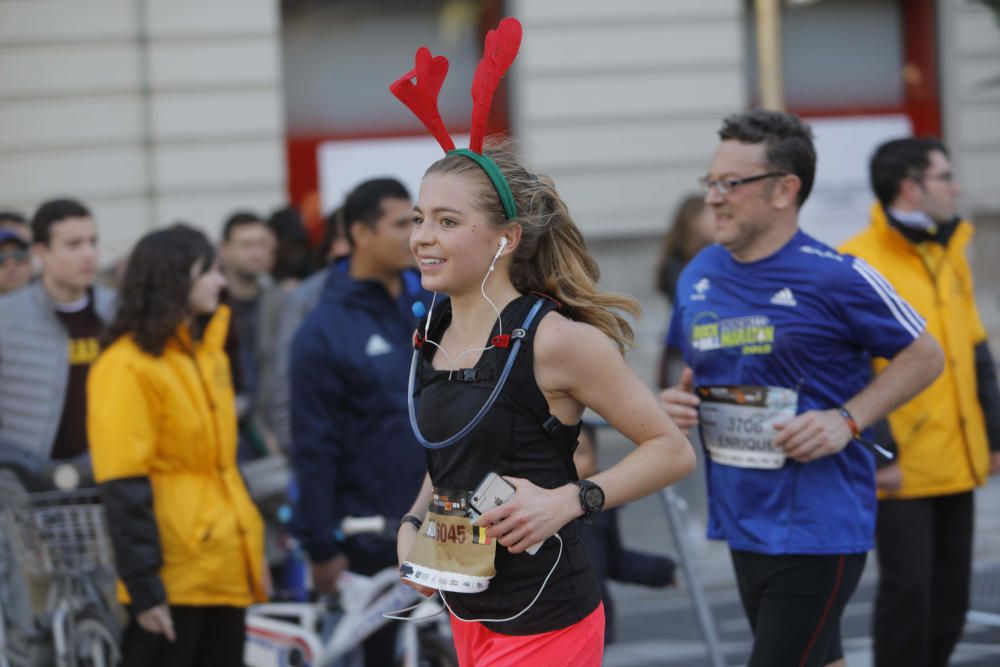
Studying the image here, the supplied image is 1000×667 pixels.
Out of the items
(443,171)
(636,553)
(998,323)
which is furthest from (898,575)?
(998,323)

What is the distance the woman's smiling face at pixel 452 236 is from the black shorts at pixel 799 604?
4.94 ft

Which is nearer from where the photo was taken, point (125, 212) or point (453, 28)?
point (125, 212)

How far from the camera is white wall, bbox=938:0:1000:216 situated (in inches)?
589

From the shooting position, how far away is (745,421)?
4.35 meters

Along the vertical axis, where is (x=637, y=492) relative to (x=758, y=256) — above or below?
below

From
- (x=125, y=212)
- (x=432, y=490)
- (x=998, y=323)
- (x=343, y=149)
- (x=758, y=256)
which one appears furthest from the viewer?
(x=998, y=323)

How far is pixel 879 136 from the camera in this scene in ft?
49.6

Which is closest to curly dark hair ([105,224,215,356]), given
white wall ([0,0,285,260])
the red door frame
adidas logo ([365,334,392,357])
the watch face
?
adidas logo ([365,334,392,357])

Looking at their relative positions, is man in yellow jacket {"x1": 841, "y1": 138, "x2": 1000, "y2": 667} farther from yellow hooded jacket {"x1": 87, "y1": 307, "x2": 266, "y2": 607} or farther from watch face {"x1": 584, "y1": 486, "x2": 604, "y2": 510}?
watch face {"x1": 584, "y1": 486, "x2": 604, "y2": 510}

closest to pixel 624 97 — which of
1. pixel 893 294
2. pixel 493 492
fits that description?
pixel 893 294

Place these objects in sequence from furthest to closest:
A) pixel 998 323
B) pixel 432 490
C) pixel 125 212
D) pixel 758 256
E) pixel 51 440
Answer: pixel 998 323, pixel 125 212, pixel 51 440, pixel 758 256, pixel 432 490

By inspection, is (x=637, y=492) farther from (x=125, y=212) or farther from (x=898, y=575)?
(x=125, y=212)

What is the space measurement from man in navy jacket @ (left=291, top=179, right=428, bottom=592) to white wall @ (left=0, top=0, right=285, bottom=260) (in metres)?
7.95

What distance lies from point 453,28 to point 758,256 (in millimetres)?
10166
